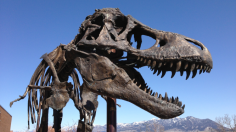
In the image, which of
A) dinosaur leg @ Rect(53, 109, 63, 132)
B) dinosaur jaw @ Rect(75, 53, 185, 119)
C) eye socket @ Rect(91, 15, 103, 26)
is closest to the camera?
dinosaur jaw @ Rect(75, 53, 185, 119)

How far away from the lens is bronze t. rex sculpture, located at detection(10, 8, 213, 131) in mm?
3172

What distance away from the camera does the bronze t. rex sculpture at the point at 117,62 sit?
3172 millimetres

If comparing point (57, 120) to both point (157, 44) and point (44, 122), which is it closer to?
point (44, 122)

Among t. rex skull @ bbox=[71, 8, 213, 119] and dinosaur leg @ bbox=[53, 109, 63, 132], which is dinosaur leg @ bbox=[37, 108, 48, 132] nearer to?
dinosaur leg @ bbox=[53, 109, 63, 132]

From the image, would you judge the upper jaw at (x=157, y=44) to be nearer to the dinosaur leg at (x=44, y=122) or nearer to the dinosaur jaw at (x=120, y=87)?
the dinosaur jaw at (x=120, y=87)

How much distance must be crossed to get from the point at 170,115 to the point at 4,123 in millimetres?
22232

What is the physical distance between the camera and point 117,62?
4.37 m

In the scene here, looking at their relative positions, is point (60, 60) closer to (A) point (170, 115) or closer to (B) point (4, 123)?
(A) point (170, 115)

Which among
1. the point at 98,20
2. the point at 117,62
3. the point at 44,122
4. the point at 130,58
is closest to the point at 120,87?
the point at 130,58

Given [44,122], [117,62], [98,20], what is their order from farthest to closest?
1. [44,122]
2. [98,20]
3. [117,62]

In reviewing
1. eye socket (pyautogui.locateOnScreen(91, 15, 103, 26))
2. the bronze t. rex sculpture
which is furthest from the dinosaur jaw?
eye socket (pyautogui.locateOnScreen(91, 15, 103, 26))

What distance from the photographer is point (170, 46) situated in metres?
3.38

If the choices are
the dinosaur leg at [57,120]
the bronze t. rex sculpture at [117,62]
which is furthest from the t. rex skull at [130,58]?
the dinosaur leg at [57,120]

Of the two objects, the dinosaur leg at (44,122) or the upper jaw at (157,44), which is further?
the dinosaur leg at (44,122)
